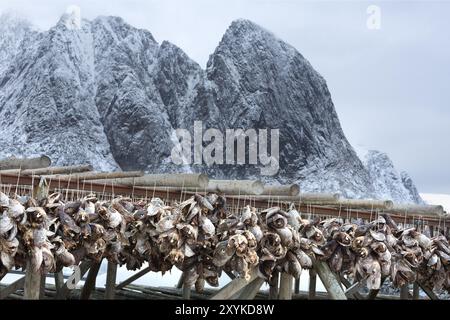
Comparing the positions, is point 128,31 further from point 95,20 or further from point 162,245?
point 162,245

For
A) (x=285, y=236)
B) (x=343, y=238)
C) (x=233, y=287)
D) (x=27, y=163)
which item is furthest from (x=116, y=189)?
(x=343, y=238)

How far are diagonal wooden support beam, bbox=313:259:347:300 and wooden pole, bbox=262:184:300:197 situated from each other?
50 centimetres

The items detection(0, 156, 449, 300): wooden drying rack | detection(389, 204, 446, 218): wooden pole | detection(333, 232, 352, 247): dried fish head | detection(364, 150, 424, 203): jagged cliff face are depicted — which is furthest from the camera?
detection(364, 150, 424, 203): jagged cliff face

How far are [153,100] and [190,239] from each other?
30.4 m

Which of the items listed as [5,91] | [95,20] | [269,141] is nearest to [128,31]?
[95,20]

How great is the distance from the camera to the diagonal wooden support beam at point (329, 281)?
373 cm

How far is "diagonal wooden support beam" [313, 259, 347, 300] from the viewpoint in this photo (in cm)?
373

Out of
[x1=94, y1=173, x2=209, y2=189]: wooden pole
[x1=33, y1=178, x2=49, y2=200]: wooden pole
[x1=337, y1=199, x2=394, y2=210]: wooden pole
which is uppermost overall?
[x1=94, y1=173, x2=209, y2=189]: wooden pole

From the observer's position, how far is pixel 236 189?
3.37 m

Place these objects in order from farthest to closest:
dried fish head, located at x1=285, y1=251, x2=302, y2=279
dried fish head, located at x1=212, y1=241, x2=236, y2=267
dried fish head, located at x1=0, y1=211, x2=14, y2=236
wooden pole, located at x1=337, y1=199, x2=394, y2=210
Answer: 1. wooden pole, located at x1=337, y1=199, x2=394, y2=210
2. dried fish head, located at x1=285, y1=251, x2=302, y2=279
3. dried fish head, located at x1=212, y1=241, x2=236, y2=267
4. dried fish head, located at x1=0, y1=211, x2=14, y2=236

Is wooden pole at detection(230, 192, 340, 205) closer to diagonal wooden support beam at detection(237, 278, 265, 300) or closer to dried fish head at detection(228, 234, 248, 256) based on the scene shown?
diagonal wooden support beam at detection(237, 278, 265, 300)

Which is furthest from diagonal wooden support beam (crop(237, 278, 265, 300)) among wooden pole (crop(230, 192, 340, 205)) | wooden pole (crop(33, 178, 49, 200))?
wooden pole (crop(33, 178, 49, 200))

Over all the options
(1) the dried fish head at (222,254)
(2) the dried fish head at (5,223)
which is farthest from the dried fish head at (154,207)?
(2) the dried fish head at (5,223)

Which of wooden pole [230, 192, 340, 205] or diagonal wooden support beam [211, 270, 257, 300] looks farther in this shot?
wooden pole [230, 192, 340, 205]
